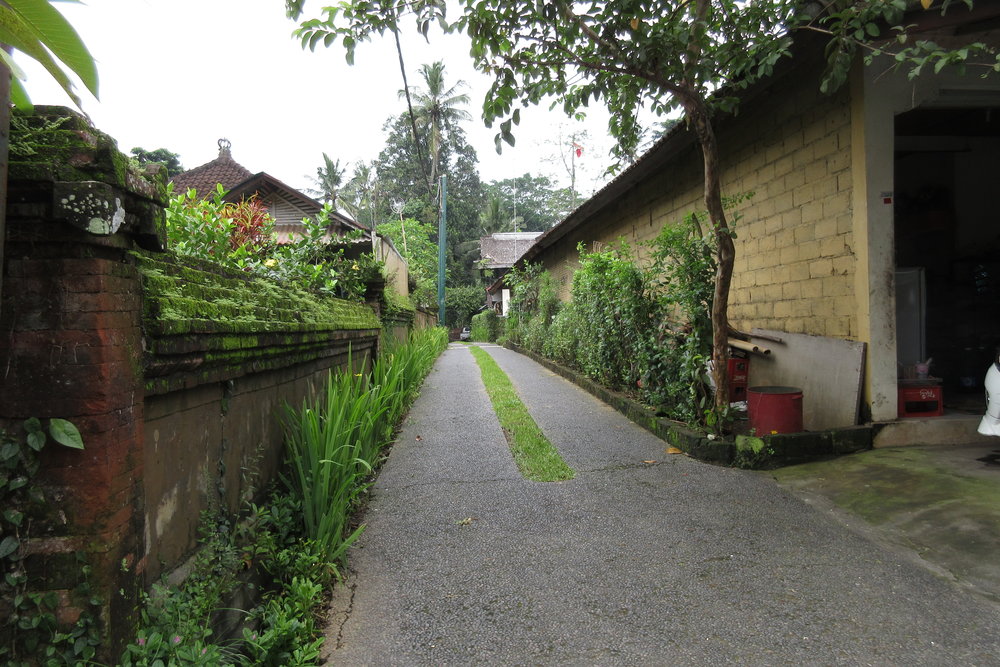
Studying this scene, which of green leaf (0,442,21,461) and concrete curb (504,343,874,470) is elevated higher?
green leaf (0,442,21,461)

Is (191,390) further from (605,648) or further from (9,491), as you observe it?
(605,648)

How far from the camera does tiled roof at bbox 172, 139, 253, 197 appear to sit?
19.5 metres

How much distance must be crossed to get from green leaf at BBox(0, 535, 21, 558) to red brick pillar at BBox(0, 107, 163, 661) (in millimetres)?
32

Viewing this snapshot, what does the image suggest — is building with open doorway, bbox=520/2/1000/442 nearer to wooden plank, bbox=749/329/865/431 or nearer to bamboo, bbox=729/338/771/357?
wooden plank, bbox=749/329/865/431

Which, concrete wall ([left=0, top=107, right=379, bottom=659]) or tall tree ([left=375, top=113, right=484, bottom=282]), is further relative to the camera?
tall tree ([left=375, top=113, right=484, bottom=282])

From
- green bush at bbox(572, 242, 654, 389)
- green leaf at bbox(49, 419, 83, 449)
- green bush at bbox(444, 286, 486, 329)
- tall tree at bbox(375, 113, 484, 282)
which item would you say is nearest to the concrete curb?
green bush at bbox(572, 242, 654, 389)

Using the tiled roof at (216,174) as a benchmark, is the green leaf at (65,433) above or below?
below

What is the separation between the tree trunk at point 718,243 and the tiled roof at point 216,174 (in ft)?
60.0

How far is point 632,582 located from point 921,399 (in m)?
3.48

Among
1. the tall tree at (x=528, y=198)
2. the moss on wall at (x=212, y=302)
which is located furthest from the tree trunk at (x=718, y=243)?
the tall tree at (x=528, y=198)

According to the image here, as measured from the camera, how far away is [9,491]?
1498mm

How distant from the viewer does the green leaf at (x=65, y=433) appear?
1.48 metres

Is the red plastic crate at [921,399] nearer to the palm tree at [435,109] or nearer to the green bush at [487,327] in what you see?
the green bush at [487,327]

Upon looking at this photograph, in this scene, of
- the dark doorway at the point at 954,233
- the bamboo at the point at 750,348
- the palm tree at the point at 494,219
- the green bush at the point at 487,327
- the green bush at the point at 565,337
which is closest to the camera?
the bamboo at the point at 750,348
